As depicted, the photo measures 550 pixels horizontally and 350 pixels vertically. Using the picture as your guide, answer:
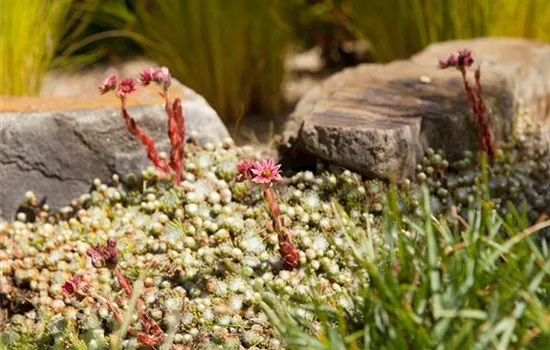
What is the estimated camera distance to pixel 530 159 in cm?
365

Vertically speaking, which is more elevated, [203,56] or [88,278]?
[203,56]

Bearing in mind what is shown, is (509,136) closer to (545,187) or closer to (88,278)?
(545,187)

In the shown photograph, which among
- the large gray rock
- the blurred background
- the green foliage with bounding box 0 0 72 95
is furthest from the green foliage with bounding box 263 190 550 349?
the green foliage with bounding box 0 0 72 95

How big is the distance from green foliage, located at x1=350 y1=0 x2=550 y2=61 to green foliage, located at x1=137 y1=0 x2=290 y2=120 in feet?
1.76

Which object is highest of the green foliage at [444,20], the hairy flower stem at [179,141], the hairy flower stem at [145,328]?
the green foliage at [444,20]

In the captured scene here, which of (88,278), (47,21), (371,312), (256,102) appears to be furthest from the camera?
(256,102)

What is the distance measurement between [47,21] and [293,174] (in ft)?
5.18

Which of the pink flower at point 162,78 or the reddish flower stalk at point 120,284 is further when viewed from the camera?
the pink flower at point 162,78

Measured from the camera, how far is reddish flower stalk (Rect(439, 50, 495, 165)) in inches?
126

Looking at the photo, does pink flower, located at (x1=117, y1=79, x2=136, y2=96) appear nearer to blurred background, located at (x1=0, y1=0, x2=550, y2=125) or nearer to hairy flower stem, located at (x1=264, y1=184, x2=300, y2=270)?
hairy flower stem, located at (x1=264, y1=184, x2=300, y2=270)

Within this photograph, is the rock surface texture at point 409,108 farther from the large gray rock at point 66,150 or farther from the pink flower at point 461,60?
the large gray rock at point 66,150

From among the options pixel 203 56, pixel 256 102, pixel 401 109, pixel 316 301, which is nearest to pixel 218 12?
pixel 203 56

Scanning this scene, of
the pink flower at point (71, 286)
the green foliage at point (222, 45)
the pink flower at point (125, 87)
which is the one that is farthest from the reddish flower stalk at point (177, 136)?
the green foliage at point (222, 45)

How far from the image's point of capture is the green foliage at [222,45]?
16.0ft
